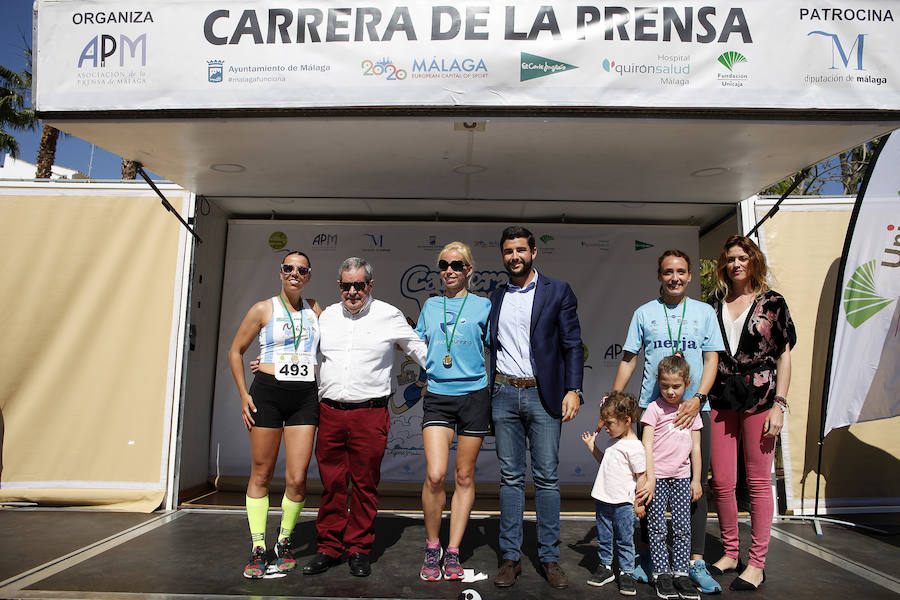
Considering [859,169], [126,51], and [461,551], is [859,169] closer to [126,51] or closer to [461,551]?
[461,551]

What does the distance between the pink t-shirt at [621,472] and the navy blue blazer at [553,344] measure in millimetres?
363

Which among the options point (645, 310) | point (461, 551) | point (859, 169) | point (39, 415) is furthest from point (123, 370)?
point (859, 169)

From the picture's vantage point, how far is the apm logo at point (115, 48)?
10.1 feet

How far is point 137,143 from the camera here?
348 centimetres

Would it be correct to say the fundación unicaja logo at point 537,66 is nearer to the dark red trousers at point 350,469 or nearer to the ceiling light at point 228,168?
the dark red trousers at point 350,469

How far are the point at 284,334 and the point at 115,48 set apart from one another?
5.73 feet

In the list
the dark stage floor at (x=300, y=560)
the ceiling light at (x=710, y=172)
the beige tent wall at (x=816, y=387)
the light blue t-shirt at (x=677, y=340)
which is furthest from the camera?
the beige tent wall at (x=816, y=387)

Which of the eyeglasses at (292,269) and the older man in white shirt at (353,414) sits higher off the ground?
the eyeglasses at (292,269)

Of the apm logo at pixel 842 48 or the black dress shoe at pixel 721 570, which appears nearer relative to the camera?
the apm logo at pixel 842 48

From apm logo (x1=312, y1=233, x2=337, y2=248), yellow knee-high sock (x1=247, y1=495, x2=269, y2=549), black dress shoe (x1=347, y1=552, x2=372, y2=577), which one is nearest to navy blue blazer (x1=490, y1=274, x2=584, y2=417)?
black dress shoe (x1=347, y1=552, x2=372, y2=577)

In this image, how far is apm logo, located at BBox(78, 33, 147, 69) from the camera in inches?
121

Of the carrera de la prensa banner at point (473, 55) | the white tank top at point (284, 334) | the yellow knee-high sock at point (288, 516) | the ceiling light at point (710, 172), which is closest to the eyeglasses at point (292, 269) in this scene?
the white tank top at point (284, 334)

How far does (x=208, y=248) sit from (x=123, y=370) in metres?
1.14

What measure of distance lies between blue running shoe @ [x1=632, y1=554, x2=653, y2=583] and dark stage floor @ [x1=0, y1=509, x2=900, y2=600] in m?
0.06
